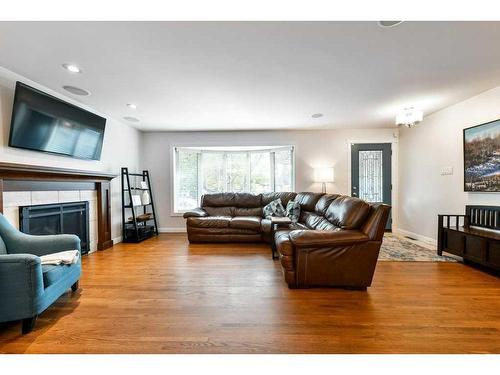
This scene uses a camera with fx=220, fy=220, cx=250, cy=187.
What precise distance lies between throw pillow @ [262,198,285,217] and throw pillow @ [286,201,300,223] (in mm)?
177

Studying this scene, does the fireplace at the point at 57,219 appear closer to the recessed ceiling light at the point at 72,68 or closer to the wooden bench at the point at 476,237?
the recessed ceiling light at the point at 72,68

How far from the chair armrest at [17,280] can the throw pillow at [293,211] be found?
3.32 meters

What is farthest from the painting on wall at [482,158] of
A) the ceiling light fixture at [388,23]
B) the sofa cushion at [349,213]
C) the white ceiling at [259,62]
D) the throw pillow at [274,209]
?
the throw pillow at [274,209]

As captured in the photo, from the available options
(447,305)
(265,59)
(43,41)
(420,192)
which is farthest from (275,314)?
(420,192)

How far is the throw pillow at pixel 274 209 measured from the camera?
4369 mm

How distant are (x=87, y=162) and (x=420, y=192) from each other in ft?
19.7

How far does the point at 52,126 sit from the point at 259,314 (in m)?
3.31

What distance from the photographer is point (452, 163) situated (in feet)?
11.6

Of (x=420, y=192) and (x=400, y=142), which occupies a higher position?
(x=400, y=142)

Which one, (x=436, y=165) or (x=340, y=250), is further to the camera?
(x=436, y=165)

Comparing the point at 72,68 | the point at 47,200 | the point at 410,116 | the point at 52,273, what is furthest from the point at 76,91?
the point at 410,116

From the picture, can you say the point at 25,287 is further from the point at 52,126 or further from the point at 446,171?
the point at 446,171

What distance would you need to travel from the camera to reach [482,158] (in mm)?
3037
